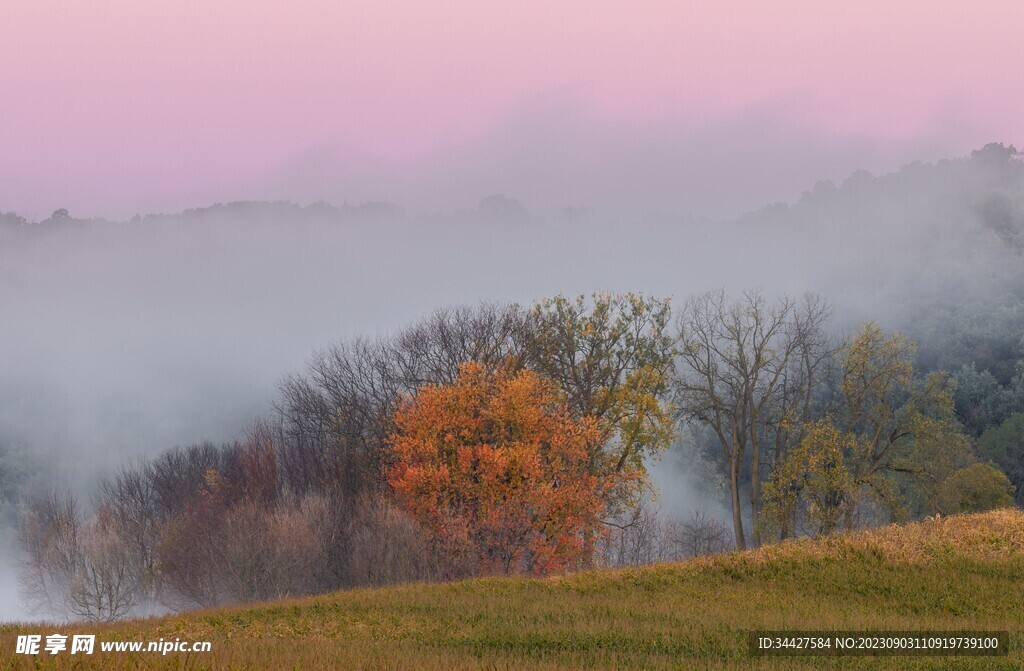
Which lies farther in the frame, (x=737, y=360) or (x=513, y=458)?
(x=737, y=360)

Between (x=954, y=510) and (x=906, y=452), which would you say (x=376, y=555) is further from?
(x=906, y=452)

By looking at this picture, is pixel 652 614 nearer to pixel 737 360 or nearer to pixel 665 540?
pixel 737 360

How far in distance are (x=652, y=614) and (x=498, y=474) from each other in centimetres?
2003

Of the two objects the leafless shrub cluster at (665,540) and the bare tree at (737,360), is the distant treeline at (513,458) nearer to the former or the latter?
the bare tree at (737,360)

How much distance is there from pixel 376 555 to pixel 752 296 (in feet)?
107

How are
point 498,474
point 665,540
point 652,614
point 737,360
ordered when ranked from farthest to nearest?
point 665,540 → point 737,360 → point 498,474 → point 652,614

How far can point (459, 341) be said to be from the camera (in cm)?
5697

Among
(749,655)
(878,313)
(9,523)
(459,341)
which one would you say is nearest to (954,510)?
(459,341)

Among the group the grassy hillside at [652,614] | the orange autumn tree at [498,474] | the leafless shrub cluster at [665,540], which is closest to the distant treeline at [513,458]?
the orange autumn tree at [498,474]

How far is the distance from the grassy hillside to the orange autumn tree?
1243cm

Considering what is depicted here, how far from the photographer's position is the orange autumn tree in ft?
137

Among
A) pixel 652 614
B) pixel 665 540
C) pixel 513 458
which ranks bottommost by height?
pixel 665 540

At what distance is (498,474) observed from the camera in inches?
1689

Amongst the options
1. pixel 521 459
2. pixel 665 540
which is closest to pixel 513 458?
pixel 521 459
